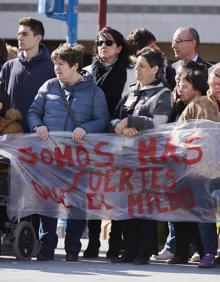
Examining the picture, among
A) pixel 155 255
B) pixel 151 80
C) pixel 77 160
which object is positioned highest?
pixel 151 80

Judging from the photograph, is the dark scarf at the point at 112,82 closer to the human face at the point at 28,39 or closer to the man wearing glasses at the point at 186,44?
the man wearing glasses at the point at 186,44

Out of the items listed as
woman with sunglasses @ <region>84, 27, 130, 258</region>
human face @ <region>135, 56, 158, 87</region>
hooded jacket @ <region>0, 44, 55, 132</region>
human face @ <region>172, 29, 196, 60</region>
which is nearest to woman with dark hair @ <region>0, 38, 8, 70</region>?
hooded jacket @ <region>0, 44, 55, 132</region>

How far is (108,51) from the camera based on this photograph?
11344 mm

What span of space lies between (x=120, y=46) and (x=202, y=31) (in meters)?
19.9

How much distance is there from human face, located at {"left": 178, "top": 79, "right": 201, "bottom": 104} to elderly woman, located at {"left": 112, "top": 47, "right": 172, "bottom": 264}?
5.1 inches

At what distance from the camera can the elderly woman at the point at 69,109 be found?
428 inches

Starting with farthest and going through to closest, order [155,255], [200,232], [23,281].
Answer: [155,255] < [200,232] < [23,281]

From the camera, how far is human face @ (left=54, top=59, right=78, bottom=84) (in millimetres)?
10969

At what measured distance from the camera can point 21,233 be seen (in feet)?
35.6

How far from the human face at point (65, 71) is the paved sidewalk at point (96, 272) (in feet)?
5.66

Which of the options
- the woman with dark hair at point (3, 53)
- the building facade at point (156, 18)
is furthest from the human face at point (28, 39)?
the building facade at point (156, 18)

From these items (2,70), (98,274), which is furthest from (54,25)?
(98,274)

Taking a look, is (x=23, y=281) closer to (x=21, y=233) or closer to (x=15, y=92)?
(x=21, y=233)

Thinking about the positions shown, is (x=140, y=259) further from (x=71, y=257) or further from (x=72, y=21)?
(x=72, y=21)
